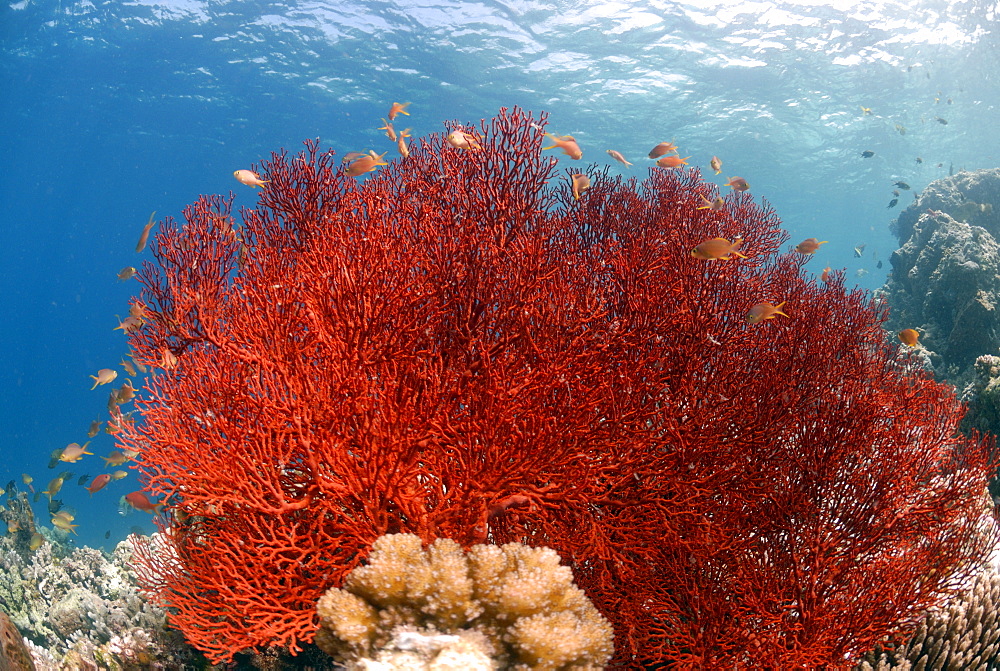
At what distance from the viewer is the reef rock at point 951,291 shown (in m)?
12.5

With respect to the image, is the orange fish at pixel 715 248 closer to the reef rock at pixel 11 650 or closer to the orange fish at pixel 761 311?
the orange fish at pixel 761 311

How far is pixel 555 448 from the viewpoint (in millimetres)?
3521

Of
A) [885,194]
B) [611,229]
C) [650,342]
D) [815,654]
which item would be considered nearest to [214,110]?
[611,229]

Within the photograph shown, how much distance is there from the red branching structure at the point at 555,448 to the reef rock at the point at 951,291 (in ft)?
33.9

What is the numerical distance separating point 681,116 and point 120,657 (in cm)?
3504

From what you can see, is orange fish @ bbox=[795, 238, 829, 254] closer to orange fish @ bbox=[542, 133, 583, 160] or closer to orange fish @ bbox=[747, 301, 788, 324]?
orange fish @ bbox=[542, 133, 583, 160]

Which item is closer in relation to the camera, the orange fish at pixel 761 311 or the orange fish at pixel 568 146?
the orange fish at pixel 761 311

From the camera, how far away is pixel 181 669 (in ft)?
16.5

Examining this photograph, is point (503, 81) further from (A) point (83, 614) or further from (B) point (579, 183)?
(A) point (83, 614)

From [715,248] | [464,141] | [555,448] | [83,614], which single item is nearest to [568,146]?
[464,141]

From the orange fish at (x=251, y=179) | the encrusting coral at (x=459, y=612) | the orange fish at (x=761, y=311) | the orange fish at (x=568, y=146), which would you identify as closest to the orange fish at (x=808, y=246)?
the orange fish at (x=568, y=146)

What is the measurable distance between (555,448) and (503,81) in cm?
2915

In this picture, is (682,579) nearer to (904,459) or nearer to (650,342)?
(650,342)

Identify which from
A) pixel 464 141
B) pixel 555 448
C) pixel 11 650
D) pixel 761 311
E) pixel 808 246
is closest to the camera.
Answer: pixel 555 448
